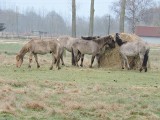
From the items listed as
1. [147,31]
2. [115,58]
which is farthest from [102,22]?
[115,58]

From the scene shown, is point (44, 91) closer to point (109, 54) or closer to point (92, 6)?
point (109, 54)

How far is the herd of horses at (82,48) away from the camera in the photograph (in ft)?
73.2

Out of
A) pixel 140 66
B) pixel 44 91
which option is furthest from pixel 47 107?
pixel 140 66

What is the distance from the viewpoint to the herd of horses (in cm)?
2231

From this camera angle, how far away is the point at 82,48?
2509 centimetres

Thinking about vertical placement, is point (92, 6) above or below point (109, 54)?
above

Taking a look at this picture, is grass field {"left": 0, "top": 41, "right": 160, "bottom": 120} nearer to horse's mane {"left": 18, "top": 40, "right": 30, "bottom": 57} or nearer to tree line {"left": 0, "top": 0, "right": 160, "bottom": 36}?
horse's mane {"left": 18, "top": 40, "right": 30, "bottom": 57}

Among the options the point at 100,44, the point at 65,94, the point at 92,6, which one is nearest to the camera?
the point at 65,94

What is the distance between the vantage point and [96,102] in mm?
11578

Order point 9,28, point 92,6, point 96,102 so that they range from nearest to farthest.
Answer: point 96,102, point 92,6, point 9,28

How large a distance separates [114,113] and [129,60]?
46.6 feet

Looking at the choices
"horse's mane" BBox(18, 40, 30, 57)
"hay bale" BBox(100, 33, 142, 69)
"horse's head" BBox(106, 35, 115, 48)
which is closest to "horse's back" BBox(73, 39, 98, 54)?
"horse's head" BBox(106, 35, 115, 48)

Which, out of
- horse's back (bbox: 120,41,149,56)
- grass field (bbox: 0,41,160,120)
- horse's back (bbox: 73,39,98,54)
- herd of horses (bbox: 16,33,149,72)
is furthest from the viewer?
horse's back (bbox: 73,39,98,54)

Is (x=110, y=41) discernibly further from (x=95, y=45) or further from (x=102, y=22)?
(x=102, y=22)
